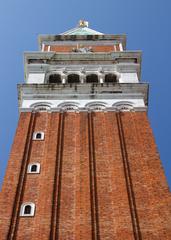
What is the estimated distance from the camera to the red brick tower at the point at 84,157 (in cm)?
2292

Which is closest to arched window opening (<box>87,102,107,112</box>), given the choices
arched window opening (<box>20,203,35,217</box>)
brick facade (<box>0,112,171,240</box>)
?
brick facade (<box>0,112,171,240</box>)

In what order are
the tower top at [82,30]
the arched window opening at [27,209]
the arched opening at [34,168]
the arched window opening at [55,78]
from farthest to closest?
the tower top at [82,30] → the arched window opening at [55,78] → the arched opening at [34,168] → the arched window opening at [27,209]

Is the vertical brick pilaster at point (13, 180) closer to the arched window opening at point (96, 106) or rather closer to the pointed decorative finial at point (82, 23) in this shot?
the arched window opening at point (96, 106)

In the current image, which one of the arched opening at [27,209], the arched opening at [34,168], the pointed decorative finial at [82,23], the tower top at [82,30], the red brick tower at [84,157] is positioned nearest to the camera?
the red brick tower at [84,157]

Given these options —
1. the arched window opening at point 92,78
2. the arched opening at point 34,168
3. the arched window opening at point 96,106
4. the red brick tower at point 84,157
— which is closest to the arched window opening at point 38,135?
the red brick tower at point 84,157

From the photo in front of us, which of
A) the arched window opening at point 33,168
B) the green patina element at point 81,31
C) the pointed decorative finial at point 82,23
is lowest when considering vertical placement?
the arched window opening at point 33,168

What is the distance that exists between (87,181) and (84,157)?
243 cm

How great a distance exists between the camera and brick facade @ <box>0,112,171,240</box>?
2265 cm

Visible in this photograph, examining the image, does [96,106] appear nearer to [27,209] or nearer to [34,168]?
[34,168]

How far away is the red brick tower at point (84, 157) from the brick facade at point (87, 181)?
0.04 metres

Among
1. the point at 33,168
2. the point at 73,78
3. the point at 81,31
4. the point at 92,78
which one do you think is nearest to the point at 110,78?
the point at 92,78

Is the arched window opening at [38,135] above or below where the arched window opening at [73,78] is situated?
below

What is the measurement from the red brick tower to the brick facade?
4 cm

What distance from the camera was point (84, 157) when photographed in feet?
93.1
